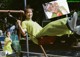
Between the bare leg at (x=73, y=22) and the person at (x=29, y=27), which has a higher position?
the bare leg at (x=73, y=22)

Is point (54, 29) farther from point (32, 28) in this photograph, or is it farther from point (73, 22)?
point (32, 28)

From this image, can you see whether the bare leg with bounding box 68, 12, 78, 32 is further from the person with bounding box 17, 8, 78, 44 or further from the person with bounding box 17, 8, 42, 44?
the person with bounding box 17, 8, 42, 44

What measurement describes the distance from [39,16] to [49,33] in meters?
18.4

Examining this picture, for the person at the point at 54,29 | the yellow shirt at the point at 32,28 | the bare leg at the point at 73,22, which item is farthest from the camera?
the yellow shirt at the point at 32,28

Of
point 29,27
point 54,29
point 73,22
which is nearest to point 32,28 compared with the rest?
point 29,27

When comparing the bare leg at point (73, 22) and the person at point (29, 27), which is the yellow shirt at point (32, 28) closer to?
the person at point (29, 27)

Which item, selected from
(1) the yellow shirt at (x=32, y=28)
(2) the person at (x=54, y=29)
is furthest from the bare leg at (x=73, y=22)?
(1) the yellow shirt at (x=32, y=28)

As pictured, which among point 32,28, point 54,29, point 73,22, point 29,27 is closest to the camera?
point 73,22

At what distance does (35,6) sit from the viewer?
21984 millimetres

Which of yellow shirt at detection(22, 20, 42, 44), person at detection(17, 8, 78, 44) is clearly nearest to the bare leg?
person at detection(17, 8, 78, 44)

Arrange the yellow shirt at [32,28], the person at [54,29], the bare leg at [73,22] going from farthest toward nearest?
the yellow shirt at [32,28] < the person at [54,29] < the bare leg at [73,22]

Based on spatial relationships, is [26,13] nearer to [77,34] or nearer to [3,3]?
[77,34]

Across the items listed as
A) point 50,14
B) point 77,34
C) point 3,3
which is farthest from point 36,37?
point 3,3

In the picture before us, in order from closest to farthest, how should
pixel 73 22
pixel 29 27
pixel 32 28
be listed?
pixel 73 22
pixel 32 28
pixel 29 27
